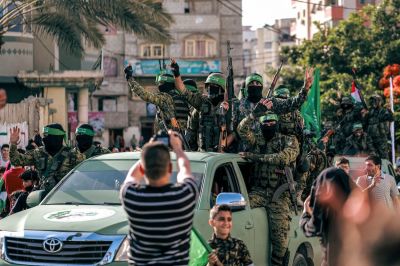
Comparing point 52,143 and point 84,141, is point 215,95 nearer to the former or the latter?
point 84,141

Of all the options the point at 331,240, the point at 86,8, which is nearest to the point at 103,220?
the point at 331,240

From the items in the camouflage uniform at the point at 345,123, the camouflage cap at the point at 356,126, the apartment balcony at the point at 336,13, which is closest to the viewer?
the camouflage cap at the point at 356,126

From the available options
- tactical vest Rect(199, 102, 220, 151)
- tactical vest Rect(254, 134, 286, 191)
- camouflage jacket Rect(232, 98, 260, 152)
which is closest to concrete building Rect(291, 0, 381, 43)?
camouflage jacket Rect(232, 98, 260, 152)

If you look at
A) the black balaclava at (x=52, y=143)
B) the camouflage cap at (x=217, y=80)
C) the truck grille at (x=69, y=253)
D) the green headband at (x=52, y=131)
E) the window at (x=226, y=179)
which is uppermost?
the camouflage cap at (x=217, y=80)

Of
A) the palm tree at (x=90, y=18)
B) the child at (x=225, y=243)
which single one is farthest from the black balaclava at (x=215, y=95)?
the palm tree at (x=90, y=18)

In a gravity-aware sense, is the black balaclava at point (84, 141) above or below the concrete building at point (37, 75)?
below

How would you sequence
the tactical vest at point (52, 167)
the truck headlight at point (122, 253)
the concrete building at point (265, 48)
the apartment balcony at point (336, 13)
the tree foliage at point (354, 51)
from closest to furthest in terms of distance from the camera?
1. the truck headlight at point (122, 253)
2. the tactical vest at point (52, 167)
3. the tree foliage at point (354, 51)
4. the apartment balcony at point (336, 13)
5. the concrete building at point (265, 48)

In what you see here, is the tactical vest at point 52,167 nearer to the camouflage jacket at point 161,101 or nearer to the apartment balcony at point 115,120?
the camouflage jacket at point 161,101

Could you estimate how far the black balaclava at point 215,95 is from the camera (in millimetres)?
12930

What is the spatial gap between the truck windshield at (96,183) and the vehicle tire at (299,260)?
186 cm

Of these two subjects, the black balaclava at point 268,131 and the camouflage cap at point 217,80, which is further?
the camouflage cap at point 217,80

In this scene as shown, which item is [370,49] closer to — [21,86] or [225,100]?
[21,86]

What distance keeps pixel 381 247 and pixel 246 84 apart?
6614mm

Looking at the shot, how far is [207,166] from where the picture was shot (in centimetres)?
1036
